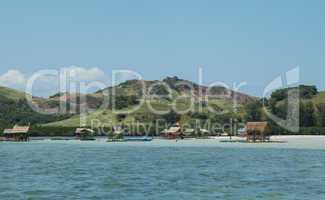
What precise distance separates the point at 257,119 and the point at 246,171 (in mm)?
121370

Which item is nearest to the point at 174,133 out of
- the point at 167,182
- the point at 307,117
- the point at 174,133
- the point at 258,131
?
the point at 174,133

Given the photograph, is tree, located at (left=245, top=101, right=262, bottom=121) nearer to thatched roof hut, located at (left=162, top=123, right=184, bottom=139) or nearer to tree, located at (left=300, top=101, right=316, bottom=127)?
tree, located at (left=300, top=101, right=316, bottom=127)

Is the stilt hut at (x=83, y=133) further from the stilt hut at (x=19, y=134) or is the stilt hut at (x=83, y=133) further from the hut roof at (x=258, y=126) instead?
the hut roof at (x=258, y=126)

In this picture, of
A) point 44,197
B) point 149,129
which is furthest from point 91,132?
point 44,197

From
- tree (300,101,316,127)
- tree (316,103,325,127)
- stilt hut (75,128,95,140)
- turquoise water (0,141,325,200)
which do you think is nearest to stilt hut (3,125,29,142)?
stilt hut (75,128,95,140)

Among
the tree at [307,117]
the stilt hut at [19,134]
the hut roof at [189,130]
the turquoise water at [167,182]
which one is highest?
the tree at [307,117]

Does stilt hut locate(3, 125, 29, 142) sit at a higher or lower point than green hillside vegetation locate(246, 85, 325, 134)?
lower

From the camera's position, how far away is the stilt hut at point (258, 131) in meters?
124

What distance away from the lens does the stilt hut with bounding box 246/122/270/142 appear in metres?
124

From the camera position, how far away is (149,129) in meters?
187

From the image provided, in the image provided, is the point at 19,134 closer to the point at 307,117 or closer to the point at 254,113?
the point at 254,113

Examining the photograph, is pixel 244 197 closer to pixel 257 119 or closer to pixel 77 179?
pixel 77 179

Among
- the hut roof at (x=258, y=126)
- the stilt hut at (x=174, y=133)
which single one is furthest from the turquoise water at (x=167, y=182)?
the stilt hut at (x=174, y=133)

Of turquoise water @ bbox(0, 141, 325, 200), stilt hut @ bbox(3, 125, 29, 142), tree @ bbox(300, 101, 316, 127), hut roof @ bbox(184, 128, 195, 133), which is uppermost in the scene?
tree @ bbox(300, 101, 316, 127)
